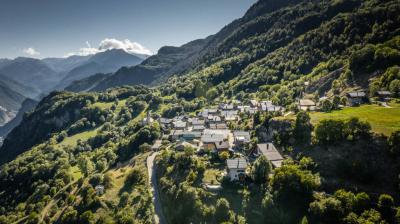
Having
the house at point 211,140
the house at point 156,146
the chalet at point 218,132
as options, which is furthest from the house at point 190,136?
the house at point 156,146

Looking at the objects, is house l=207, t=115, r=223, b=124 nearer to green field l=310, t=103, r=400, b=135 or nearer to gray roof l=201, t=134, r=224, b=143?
gray roof l=201, t=134, r=224, b=143

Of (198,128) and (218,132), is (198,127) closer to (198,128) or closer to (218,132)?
(198,128)

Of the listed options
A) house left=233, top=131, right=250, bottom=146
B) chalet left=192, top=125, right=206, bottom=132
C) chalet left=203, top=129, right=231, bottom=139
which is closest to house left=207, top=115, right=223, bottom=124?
chalet left=192, top=125, right=206, bottom=132

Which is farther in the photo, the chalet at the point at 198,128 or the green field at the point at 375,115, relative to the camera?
the chalet at the point at 198,128

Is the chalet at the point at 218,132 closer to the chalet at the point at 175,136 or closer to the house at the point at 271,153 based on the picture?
the chalet at the point at 175,136

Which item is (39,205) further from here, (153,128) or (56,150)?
(56,150)

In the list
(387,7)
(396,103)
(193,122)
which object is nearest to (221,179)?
(396,103)
